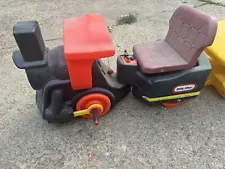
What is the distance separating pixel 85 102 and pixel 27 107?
376 mm

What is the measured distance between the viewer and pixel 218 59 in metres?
1.24

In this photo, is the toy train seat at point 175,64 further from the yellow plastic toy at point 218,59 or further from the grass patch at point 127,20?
the grass patch at point 127,20

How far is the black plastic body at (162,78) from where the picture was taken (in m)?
1.16

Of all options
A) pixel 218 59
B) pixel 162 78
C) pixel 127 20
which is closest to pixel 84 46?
pixel 162 78

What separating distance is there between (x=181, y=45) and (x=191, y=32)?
0.08 meters

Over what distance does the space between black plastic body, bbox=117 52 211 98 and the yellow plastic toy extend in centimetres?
7

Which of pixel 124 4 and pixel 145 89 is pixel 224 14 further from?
pixel 145 89

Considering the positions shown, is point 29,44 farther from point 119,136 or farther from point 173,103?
point 173,103

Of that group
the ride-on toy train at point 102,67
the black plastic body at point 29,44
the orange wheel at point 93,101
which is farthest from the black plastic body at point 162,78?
the black plastic body at point 29,44

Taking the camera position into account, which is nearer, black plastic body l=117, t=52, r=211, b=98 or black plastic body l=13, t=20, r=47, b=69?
black plastic body l=13, t=20, r=47, b=69

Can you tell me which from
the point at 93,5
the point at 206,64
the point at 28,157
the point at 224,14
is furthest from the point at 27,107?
the point at 224,14

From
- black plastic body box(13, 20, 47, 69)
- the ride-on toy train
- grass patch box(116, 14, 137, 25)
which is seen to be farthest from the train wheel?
grass patch box(116, 14, 137, 25)

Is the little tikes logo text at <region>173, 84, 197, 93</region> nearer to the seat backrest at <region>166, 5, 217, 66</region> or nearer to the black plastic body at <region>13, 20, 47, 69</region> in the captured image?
the seat backrest at <region>166, 5, 217, 66</region>

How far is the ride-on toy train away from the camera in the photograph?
1.01m
